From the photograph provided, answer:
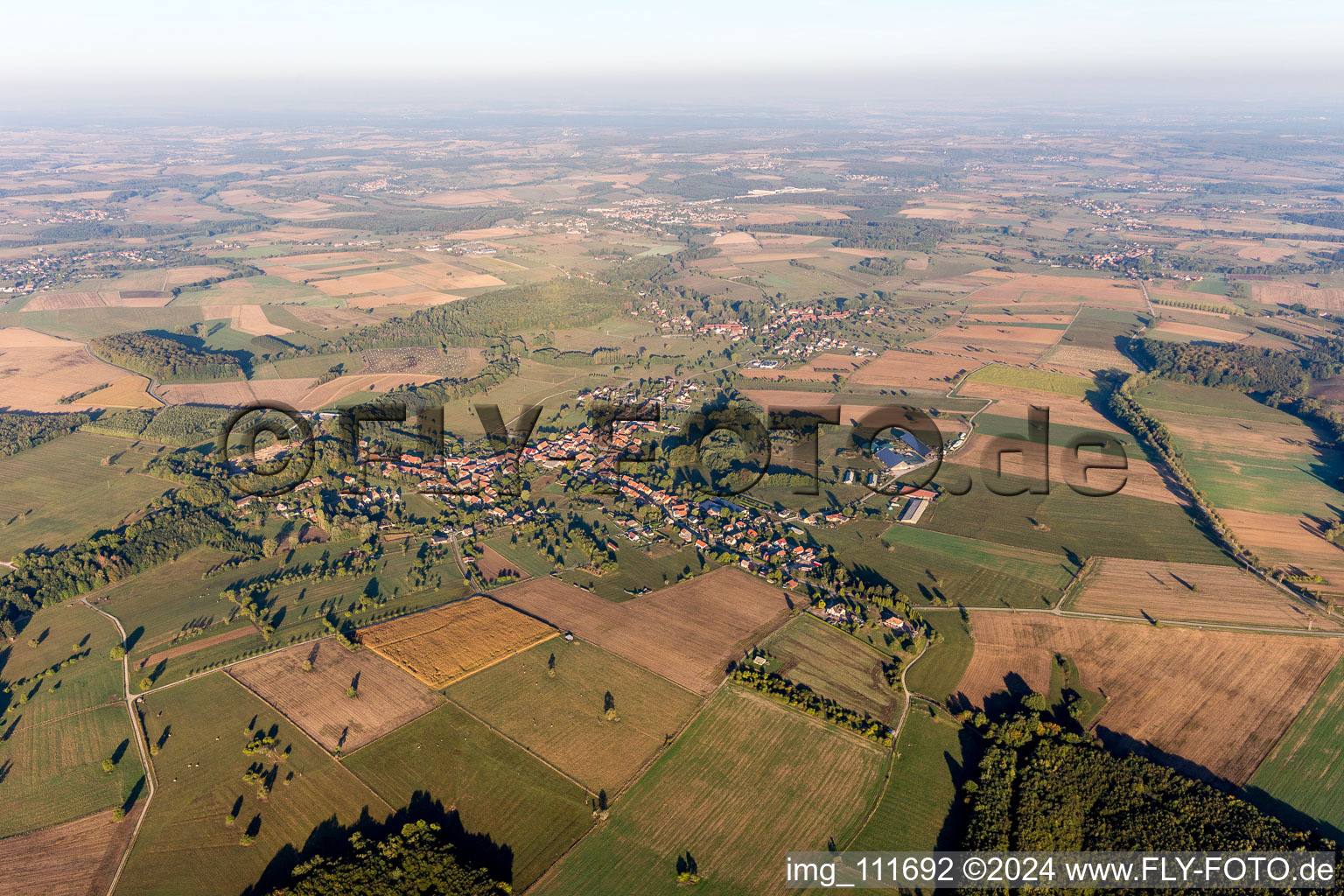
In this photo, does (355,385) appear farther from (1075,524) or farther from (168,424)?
(1075,524)

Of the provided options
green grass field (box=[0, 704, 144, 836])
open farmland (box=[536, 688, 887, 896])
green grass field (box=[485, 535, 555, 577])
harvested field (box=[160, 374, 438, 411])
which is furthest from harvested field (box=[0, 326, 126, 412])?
open farmland (box=[536, 688, 887, 896])

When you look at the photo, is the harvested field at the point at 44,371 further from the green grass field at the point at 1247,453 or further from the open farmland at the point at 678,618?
the green grass field at the point at 1247,453

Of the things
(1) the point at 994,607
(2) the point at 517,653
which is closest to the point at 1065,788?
(1) the point at 994,607

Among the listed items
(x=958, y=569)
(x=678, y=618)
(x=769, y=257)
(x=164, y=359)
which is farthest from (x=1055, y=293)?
(x=164, y=359)

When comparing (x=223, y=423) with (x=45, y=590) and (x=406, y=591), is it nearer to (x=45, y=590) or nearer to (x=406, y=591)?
(x=45, y=590)

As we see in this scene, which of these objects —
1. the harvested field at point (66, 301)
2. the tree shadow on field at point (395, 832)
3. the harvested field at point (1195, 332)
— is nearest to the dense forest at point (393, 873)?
the tree shadow on field at point (395, 832)

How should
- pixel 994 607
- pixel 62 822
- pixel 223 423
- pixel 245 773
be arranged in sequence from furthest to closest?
pixel 223 423, pixel 994 607, pixel 245 773, pixel 62 822
